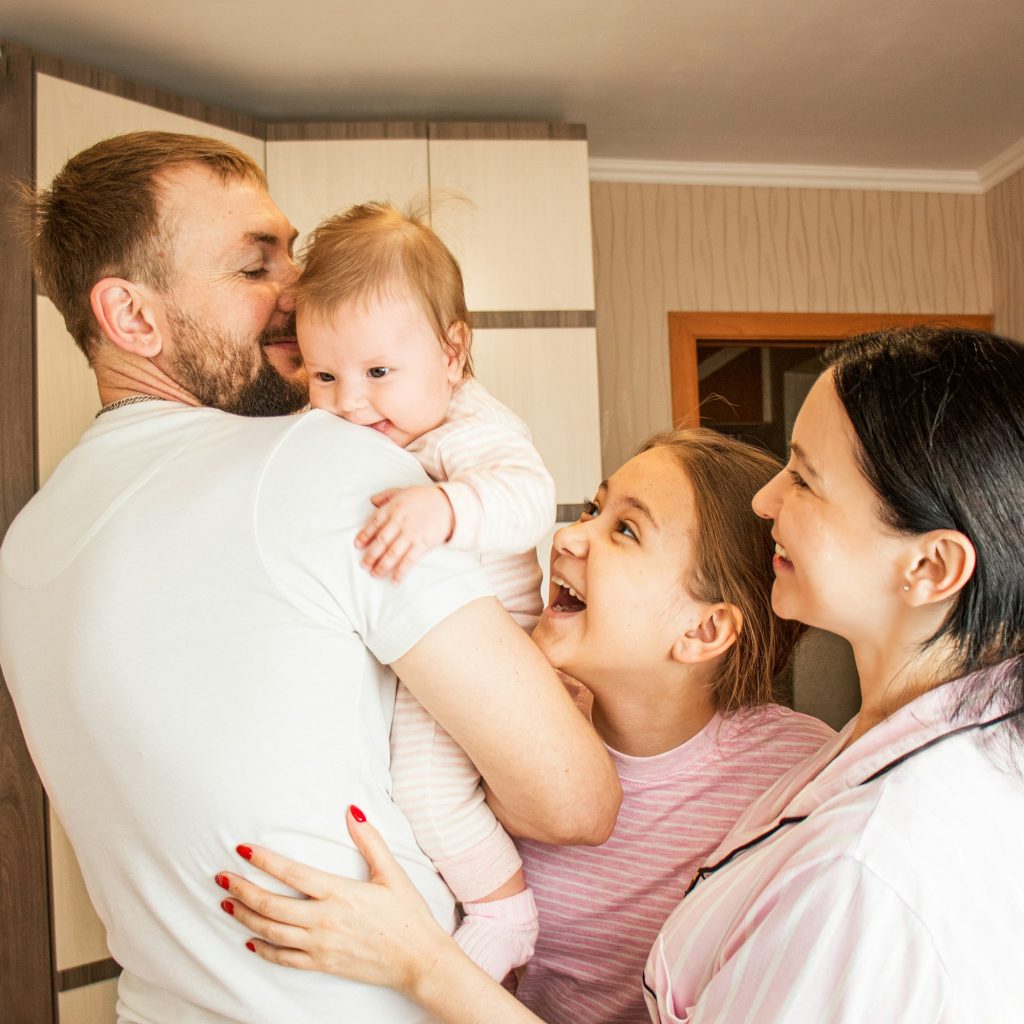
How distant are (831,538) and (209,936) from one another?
761 mm

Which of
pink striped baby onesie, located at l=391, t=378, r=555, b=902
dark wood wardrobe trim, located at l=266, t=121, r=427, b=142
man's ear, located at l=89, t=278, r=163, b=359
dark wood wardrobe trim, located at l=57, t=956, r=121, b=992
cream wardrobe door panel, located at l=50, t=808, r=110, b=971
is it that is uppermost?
dark wood wardrobe trim, located at l=266, t=121, r=427, b=142

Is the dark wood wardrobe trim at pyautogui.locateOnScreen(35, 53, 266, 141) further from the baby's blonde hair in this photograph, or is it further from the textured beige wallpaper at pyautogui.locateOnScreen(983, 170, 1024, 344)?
the textured beige wallpaper at pyautogui.locateOnScreen(983, 170, 1024, 344)

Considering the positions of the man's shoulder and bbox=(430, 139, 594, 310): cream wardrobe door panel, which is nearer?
the man's shoulder

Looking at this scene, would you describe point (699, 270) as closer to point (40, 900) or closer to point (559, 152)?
point (559, 152)

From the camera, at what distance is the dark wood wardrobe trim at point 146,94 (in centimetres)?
285

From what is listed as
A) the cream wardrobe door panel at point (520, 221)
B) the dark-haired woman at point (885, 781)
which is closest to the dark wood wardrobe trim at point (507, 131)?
the cream wardrobe door panel at point (520, 221)

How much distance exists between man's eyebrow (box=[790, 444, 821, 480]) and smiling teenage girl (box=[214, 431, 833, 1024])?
0.35 meters

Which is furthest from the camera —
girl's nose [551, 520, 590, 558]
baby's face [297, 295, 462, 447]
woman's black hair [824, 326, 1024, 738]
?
girl's nose [551, 520, 590, 558]

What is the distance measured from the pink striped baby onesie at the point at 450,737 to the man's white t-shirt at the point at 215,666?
8cm

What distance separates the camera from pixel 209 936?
3.35 feet

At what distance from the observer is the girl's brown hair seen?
4.71ft

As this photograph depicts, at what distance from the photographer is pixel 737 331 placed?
431cm

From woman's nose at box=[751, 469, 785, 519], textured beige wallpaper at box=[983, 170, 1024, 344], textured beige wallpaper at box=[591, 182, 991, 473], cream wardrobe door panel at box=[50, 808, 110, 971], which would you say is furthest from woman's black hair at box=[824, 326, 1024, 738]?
textured beige wallpaper at box=[983, 170, 1024, 344]

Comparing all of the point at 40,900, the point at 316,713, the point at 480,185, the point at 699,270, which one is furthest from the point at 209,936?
the point at 699,270
